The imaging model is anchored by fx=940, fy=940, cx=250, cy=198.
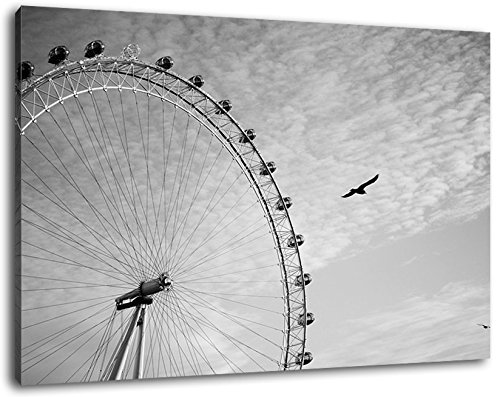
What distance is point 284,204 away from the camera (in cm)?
736

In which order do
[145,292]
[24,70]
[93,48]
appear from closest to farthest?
[24,70], [93,48], [145,292]

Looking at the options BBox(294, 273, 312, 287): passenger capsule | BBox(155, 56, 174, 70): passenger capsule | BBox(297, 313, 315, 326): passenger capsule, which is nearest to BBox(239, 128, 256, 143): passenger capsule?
BBox(155, 56, 174, 70): passenger capsule

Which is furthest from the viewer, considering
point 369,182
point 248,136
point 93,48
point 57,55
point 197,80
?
point 369,182

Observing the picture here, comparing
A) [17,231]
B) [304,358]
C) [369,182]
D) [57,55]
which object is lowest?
[304,358]

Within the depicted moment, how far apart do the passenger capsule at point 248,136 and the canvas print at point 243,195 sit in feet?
0.04

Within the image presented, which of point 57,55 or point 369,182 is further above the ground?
point 57,55

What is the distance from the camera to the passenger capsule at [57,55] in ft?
21.3

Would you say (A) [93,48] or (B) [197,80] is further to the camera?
(B) [197,80]

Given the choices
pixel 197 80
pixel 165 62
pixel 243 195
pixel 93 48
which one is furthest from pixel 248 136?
pixel 93 48

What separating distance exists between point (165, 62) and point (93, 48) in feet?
1.86

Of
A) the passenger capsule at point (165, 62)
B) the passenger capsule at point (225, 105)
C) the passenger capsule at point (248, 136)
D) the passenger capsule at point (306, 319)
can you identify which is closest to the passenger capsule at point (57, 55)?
the passenger capsule at point (165, 62)

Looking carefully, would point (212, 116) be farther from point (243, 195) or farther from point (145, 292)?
point (145, 292)
